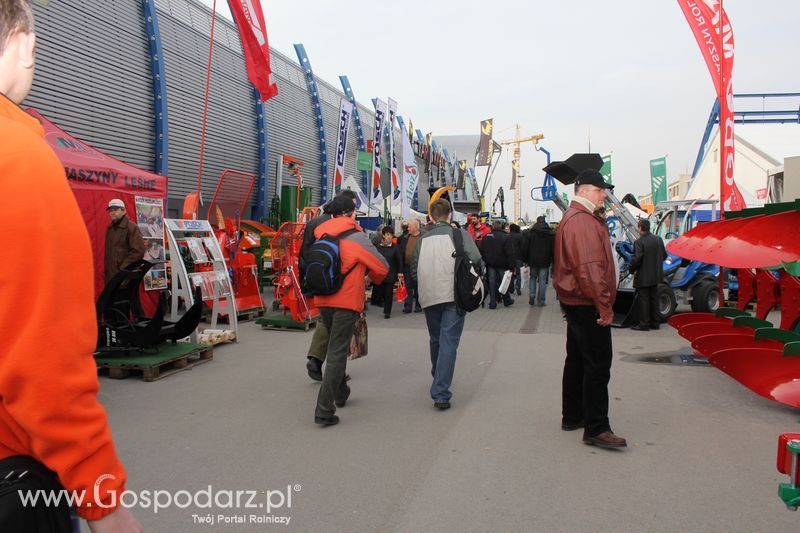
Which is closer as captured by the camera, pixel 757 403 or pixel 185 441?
pixel 185 441

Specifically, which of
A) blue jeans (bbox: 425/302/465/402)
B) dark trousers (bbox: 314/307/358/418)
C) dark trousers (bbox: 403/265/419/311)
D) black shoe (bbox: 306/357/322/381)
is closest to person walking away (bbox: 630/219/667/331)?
dark trousers (bbox: 403/265/419/311)

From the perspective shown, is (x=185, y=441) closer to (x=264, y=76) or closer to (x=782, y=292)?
(x=782, y=292)

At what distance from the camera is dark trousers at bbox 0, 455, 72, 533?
41.1 inches

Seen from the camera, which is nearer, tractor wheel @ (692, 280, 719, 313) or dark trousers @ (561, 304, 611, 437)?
dark trousers @ (561, 304, 611, 437)

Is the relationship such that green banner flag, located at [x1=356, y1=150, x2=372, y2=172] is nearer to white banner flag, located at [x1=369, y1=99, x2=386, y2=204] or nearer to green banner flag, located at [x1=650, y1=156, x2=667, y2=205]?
white banner flag, located at [x1=369, y1=99, x2=386, y2=204]

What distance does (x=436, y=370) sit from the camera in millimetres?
5355

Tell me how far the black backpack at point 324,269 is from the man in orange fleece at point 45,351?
3.53 m

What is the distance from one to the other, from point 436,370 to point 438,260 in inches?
41.5

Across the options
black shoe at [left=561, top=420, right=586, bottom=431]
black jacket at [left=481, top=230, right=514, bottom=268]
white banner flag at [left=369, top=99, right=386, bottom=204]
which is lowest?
black shoe at [left=561, top=420, right=586, bottom=431]

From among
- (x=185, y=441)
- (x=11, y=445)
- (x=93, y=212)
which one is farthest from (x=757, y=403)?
(x=93, y=212)

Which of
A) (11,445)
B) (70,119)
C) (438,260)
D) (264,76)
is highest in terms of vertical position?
(264,76)

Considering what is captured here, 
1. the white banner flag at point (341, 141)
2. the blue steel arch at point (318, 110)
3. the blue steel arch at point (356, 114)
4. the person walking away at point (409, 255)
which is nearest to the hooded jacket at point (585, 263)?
the person walking away at point (409, 255)

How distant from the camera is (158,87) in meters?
13.1

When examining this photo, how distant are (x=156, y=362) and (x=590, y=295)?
15.6 ft
